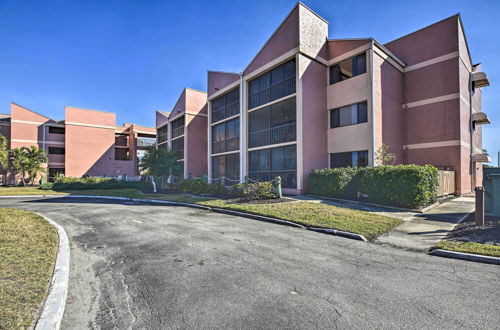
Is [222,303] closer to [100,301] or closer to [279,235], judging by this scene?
[100,301]

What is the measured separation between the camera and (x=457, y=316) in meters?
3.14

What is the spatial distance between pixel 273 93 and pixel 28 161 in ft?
117

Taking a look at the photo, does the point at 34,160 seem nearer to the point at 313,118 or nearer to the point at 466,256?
the point at 313,118

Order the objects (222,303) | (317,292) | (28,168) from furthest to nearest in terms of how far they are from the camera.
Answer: (28,168), (317,292), (222,303)

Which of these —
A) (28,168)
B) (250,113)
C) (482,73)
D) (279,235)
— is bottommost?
(279,235)

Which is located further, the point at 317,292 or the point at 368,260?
the point at 368,260

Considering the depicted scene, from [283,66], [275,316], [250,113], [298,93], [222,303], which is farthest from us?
[250,113]

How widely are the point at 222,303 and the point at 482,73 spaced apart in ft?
85.4

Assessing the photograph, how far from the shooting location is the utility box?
8625mm

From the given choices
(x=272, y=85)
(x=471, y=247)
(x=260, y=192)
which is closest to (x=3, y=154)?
(x=272, y=85)

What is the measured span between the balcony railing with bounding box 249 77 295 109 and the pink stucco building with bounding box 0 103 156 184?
31791 millimetres

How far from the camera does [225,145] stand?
24.4 metres

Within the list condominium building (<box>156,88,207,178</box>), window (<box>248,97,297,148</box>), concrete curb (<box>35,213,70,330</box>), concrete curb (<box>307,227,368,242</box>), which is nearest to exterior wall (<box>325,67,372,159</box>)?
window (<box>248,97,297,148</box>)

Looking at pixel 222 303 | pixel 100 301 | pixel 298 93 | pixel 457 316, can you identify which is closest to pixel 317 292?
pixel 222 303
